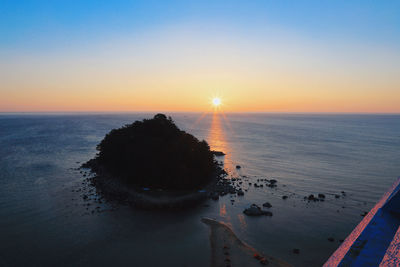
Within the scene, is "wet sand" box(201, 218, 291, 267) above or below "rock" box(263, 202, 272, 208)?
below

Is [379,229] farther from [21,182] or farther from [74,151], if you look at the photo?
[74,151]

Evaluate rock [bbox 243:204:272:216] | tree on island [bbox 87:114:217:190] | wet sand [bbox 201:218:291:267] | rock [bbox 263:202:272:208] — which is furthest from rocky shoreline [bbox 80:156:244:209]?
wet sand [bbox 201:218:291:267]

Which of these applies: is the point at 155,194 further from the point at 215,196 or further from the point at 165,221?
the point at 215,196

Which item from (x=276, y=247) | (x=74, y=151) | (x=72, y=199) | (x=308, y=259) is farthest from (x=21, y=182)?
(x=308, y=259)

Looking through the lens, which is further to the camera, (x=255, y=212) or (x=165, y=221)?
(x=255, y=212)

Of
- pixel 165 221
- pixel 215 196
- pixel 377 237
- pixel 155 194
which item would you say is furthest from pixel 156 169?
pixel 377 237

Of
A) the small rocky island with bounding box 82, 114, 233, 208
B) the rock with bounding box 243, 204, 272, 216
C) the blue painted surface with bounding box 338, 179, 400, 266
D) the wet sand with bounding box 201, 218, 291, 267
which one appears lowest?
the wet sand with bounding box 201, 218, 291, 267

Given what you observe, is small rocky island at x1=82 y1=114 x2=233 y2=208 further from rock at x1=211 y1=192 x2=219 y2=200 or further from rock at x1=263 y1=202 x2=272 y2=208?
rock at x1=263 y1=202 x2=272 y2=208
